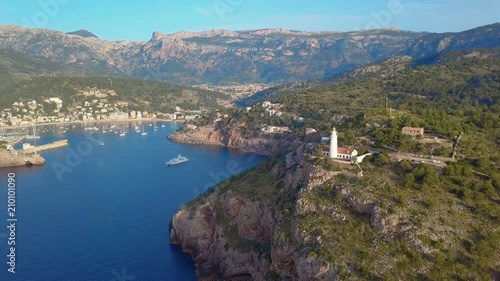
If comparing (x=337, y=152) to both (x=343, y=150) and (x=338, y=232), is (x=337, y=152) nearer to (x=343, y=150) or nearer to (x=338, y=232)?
(x=343, y=150)

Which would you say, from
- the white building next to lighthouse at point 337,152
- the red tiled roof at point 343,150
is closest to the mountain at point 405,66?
the red tiled roof at point 343,150

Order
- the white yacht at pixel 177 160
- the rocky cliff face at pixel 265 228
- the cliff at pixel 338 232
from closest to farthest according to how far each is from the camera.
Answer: the cliff at pixel 338 232, the rocky cliff face at pixel 265 228, the white yacht at pixel 177 160

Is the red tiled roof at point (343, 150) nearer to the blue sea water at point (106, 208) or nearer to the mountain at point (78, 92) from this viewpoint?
the blue sea water at point (106, 208)

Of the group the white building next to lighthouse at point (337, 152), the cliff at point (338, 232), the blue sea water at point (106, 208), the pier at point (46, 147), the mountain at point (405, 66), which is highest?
the mountain at point (405, 66)

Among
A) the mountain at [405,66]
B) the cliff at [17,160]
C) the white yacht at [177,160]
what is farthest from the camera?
the mountain at [405,66]

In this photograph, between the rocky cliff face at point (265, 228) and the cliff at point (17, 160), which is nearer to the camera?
the rocky cliff face at point (265, 228)

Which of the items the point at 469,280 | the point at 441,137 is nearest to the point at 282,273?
the point at 469,280

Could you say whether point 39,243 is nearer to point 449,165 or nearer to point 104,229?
point 104,229

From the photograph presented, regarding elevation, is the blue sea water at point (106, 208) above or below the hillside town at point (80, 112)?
below

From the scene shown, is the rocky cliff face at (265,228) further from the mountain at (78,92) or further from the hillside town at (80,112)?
the mountain at (78,92)
